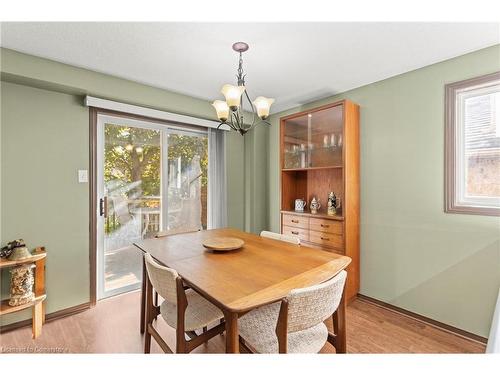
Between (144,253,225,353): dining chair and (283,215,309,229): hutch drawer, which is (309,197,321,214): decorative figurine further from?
(144,253,225,353): dining chair

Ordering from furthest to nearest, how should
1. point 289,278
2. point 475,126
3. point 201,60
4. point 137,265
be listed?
point 137,265
point 201,60
point 475,126
point 289,278

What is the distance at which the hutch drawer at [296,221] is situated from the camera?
279 centimetres

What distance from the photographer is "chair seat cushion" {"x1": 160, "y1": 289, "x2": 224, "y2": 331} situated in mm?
1352

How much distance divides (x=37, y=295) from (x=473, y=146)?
153 inches

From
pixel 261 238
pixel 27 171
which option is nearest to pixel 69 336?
pixel 27 171

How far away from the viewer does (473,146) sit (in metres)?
1.93

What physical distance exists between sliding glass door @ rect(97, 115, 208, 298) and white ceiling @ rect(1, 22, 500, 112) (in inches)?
26.1

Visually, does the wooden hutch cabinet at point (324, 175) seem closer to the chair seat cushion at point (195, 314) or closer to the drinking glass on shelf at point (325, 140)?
the drinking glass on shelf at point (325, 140)

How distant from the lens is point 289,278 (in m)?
1.20

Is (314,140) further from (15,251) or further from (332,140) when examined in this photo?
(15,251)

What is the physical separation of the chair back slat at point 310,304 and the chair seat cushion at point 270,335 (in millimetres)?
199
